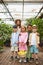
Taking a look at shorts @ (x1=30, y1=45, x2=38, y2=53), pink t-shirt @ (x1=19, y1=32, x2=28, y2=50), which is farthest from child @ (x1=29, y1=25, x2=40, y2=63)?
pink t-shirt @ (x1=19, y1=32, x2=28, y2=50)

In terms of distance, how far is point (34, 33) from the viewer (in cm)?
721

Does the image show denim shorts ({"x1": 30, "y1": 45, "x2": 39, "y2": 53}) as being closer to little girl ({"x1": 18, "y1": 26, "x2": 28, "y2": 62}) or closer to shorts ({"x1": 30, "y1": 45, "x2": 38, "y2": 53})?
shorts ({"x1": 30, "y1": 45, "x2": 38, "y2": 53})

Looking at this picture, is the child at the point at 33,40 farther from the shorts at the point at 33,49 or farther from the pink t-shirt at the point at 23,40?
the pink t-shirt at the point at 23,40

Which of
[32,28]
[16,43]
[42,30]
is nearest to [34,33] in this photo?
[32,28]

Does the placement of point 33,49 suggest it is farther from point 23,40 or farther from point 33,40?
point 23,40

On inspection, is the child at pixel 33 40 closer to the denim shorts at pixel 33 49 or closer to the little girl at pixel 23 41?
the denim shorts at pixel 33 49

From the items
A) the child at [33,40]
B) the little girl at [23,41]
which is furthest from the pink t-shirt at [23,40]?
the child at [33,40]

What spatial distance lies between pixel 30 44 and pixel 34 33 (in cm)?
39

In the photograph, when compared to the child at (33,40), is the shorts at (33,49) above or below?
below

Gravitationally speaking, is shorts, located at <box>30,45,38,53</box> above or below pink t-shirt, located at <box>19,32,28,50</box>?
below

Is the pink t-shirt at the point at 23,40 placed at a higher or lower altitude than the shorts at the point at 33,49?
higher

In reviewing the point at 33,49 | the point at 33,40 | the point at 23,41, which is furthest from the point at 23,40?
the point at 33,49

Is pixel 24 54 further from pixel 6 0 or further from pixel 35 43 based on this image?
pixel 6 0

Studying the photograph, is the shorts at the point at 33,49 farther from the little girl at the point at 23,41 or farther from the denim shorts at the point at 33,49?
the little girl at the point at 23,41
